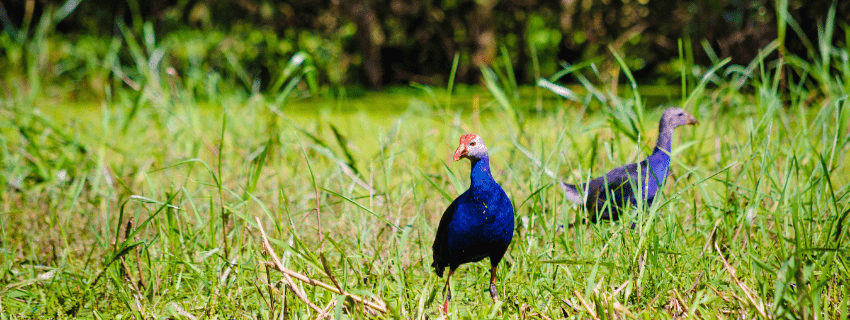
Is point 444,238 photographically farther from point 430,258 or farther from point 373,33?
point 373,33

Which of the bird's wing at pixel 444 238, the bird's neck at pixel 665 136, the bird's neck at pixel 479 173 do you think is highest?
the bird's neck at pixel 479 173

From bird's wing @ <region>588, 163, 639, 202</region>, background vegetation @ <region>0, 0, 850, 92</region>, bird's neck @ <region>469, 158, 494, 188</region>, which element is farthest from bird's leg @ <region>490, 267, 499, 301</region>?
background vegetation @ <region>0, 0, 850, 92</region>

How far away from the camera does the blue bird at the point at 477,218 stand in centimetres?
133

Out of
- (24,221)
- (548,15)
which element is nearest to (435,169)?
(24,221)

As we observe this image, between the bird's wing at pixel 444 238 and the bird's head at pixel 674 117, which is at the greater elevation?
the bird's head at pixel 674 117

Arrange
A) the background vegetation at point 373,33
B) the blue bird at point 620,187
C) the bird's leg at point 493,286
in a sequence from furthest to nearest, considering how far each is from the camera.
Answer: the background vegetation at point 373,33
the blue bird at point 620,187
the bird's leg at point 493,286

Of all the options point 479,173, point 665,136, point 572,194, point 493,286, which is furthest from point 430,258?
point 665,136

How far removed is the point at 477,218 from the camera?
4.50ft

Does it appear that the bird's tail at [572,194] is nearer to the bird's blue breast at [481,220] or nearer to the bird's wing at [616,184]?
the bird's wing at [616,184]

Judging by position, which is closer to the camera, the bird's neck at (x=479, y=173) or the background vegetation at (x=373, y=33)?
the bird's neck at (x=479, y=173)

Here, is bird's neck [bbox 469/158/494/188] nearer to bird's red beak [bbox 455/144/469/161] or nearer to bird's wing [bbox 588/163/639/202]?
bird's red beak [bbox 455/144/469/161]

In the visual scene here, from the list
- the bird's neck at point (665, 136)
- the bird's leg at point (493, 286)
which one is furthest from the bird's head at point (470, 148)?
the bird's neck at point (665, 136)

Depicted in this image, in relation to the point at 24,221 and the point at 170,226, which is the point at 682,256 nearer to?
the point at 170,226

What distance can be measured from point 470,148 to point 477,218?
0.16m
